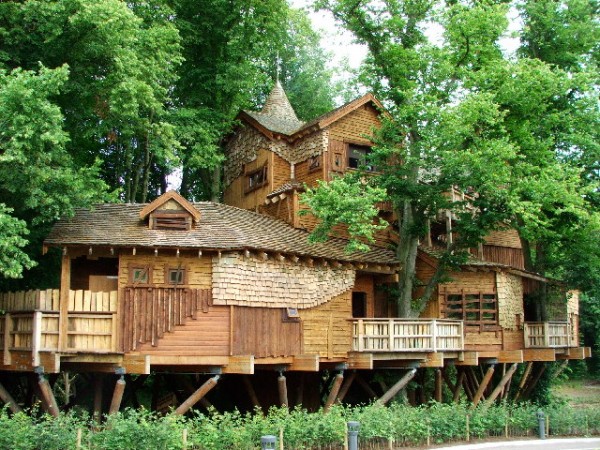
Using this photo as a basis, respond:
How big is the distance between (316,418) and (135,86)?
1192 cm

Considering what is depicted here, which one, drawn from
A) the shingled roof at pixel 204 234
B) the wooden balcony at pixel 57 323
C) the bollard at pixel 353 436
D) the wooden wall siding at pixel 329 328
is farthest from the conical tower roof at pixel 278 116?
the bollard at pixel 353 436

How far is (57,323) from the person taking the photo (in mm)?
20500

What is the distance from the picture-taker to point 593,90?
30.8m

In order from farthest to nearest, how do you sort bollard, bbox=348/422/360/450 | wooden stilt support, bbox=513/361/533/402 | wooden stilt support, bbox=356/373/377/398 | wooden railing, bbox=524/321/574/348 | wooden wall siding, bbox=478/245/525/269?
wooden wall siding, bbox=478/245/525/269
wooden stilt support, bbox=513/361/533/402
wooden railing, bbox=524/321/574/348
wooden stilt support, bbox=356/373/377/398
bollard, bbox=348/422/360/450

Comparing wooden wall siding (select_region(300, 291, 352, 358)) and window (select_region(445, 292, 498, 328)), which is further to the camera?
window (select_region(445, 292, 498, 328))

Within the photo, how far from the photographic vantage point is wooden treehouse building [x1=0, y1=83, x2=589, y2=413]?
20.9 meters

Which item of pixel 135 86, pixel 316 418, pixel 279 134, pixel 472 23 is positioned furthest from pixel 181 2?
pixel 316 418

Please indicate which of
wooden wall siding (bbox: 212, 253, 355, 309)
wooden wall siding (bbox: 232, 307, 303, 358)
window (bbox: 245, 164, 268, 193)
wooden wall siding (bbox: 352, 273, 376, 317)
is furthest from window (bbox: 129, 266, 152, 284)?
window (bbox: 245, 164, 268, 193)

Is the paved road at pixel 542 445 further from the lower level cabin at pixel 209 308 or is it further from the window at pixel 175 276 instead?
the window at pixel 175 276

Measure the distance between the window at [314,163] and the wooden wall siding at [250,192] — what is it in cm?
183

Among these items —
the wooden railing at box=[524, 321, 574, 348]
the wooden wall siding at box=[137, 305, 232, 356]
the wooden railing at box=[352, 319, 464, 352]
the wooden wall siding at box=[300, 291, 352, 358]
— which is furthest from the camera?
the wooden railing at box=[524, 321, 574, 348]

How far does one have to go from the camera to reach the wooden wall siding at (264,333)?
22109mm

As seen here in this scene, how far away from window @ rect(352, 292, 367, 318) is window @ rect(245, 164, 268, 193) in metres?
6.49

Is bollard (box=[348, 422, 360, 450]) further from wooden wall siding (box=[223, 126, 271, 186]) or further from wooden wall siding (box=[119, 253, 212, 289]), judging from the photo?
wooden wall siding (box=[223, 126, 271, 186])
